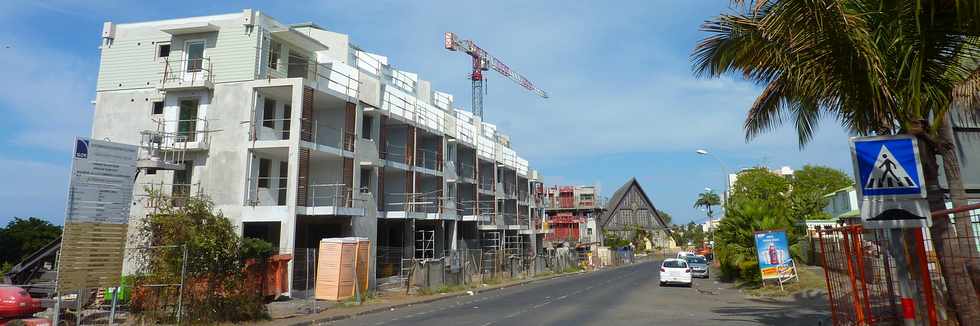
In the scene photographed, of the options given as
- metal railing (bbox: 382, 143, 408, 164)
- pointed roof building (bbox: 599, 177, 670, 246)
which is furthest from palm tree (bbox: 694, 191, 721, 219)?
metal railing (bbox: 382, 143, 408, 164)

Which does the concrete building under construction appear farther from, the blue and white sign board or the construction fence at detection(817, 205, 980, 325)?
the blue and white sign board

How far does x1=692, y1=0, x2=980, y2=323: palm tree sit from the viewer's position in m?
7.36

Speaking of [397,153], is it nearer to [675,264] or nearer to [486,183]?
[486,183]

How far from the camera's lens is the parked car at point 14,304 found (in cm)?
1125

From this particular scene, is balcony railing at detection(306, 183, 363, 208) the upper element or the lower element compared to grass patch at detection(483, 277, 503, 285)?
upper

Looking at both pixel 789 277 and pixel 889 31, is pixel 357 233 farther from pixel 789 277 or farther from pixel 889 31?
pixel 889 31

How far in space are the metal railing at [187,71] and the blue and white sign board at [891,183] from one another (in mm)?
26190

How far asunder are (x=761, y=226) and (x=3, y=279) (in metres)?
28.3

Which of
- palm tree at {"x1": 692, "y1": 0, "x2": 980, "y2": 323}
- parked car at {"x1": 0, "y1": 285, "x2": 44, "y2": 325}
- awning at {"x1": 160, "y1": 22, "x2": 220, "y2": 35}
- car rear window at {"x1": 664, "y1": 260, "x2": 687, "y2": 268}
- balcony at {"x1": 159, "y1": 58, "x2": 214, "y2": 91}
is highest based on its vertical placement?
awning at {"x1": 160, "y1": 22, "x2": 220, "y2": 35}

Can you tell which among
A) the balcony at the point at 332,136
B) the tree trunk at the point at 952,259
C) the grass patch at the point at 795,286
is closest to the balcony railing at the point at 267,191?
the balcony at the point at 332,136

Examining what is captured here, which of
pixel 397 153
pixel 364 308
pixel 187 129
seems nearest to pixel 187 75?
pixel 187 129

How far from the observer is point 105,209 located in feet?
44.9

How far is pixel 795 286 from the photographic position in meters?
23.0

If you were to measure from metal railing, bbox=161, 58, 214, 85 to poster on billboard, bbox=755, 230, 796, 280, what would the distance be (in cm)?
2346
